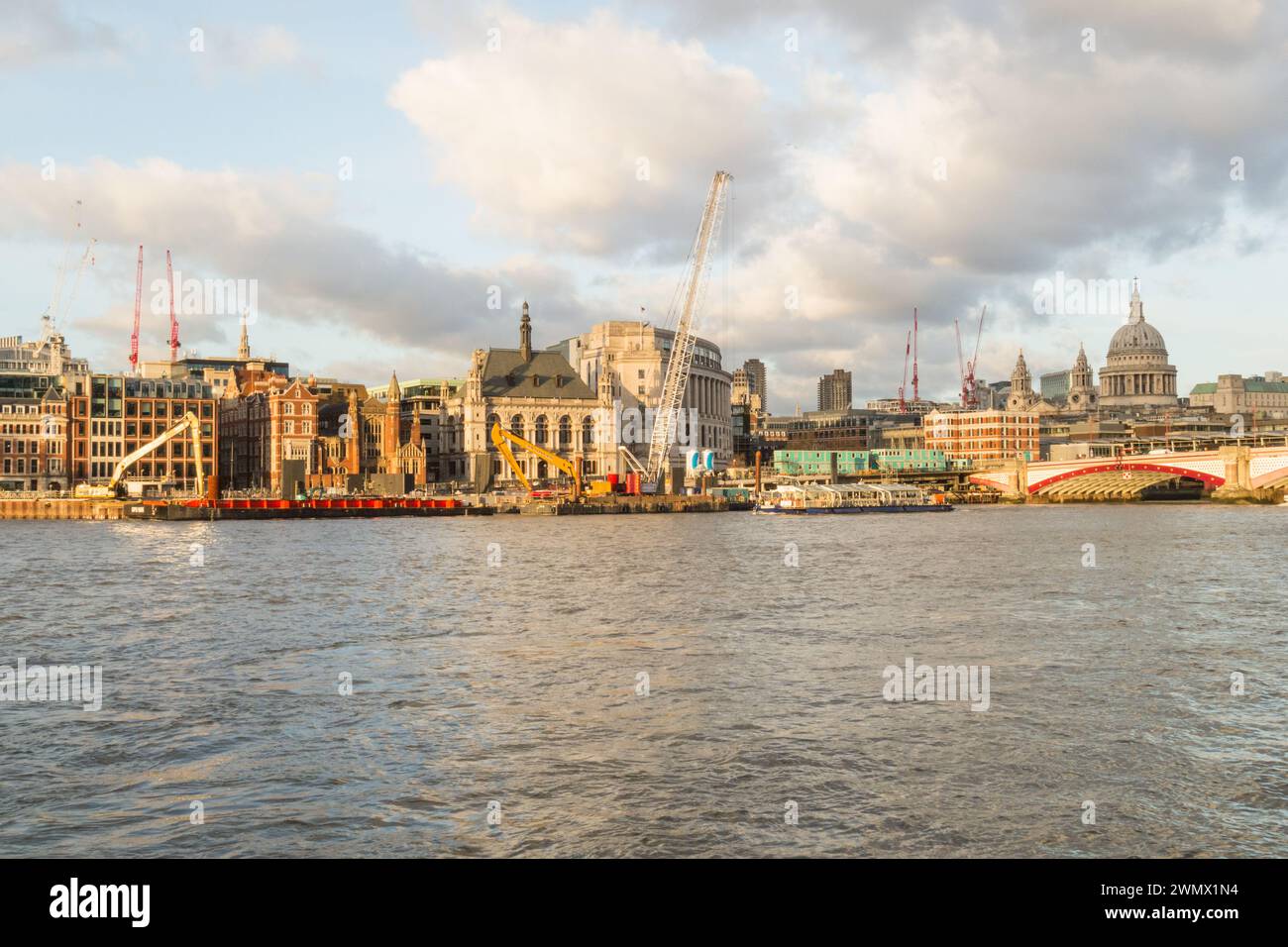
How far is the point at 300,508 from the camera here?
130250 mm

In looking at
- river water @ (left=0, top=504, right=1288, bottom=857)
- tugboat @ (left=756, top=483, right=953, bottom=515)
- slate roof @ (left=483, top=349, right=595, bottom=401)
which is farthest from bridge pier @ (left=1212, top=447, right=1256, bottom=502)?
river water @ (left=0, top=504, right=1288, bottom=857)

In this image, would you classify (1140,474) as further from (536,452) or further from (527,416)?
(527,416)

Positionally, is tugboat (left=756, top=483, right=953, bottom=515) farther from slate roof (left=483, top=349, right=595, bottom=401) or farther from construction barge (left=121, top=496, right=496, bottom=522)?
slate roof (left=483, top=349, right=595, bottom=401)

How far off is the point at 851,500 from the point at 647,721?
138294 mm

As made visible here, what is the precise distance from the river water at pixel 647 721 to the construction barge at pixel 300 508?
8054cm

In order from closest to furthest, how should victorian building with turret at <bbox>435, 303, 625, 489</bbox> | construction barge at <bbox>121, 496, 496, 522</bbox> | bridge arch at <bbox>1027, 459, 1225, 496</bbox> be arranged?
construction barge at <bbox>121, 496, 496, 522</bbox>
bridge arch at <bbox>1027, 459, 1225, 496</bbox>
victorian building with turret at <bbox>435, 303, 625, 489</bbox>

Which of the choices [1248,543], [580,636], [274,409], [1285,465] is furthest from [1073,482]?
[580,636]

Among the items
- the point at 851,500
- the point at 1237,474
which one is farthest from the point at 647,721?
the point at 1237,474

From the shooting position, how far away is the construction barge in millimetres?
124438

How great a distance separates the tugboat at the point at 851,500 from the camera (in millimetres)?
147500

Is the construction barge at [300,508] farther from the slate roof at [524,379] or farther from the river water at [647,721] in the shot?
the river water at [647,721]

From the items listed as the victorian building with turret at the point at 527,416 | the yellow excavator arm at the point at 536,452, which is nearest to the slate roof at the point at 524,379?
the victorian building with turret at the point at 527,416

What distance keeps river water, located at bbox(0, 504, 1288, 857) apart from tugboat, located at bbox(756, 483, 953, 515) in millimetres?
99647
